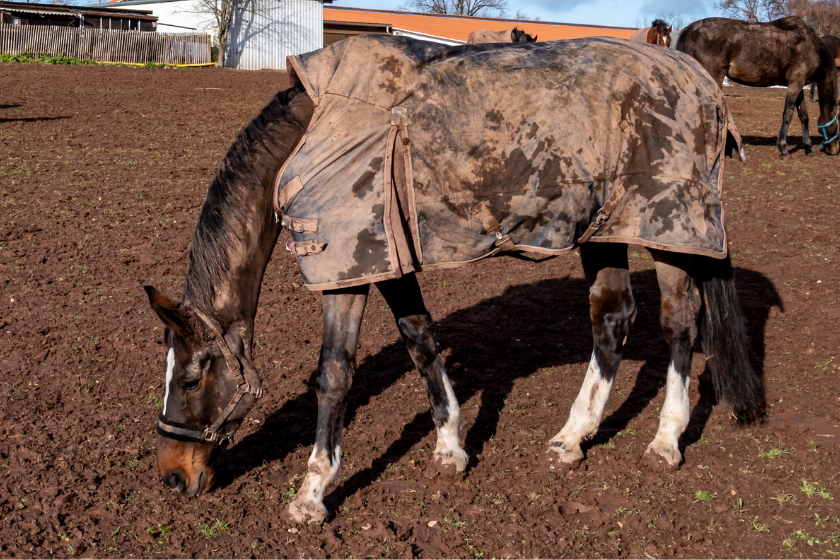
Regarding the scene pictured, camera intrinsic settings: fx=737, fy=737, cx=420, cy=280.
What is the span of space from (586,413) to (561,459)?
0.28 metres

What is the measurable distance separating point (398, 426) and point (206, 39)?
31.2 m

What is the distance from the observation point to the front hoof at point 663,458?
3686 millimetres

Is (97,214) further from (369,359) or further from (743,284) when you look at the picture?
(743,284)

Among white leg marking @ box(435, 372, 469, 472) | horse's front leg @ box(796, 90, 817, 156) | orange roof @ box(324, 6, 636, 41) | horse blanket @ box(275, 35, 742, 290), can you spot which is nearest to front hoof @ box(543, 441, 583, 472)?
white leg marking @ box(435, 372, 469, 472)

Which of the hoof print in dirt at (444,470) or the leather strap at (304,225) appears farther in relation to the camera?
the hoof print in dirt at (444,470)

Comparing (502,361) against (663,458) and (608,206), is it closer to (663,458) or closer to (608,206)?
(663,458)

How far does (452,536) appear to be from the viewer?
3.15 metres

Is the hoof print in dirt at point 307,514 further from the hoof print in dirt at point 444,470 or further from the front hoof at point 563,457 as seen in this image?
the front hoof at point 563,457

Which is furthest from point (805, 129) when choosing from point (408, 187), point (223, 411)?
point (223, 411)

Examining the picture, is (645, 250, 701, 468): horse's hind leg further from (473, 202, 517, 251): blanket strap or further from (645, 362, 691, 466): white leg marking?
(473, 202, 517, 251): blanket strap

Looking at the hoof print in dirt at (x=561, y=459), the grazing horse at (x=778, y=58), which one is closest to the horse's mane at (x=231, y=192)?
the hoof print in dirt at (x=561, y=459)

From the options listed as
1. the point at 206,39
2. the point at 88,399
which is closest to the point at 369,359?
the point at 88,399

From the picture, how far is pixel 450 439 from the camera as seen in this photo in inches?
145

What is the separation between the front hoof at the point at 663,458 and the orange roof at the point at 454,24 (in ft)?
118
